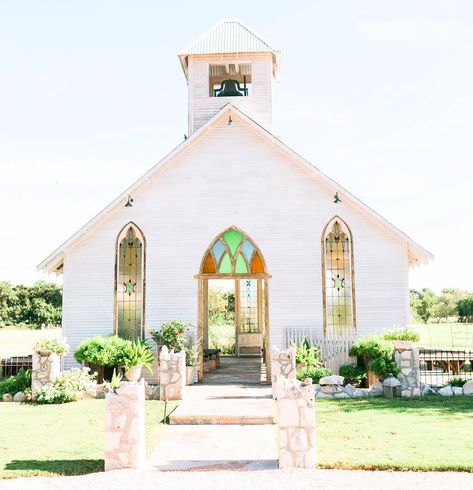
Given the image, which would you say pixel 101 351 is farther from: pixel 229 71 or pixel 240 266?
pixel 229 71

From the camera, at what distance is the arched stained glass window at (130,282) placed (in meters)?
17.0

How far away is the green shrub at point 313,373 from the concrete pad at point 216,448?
367cm

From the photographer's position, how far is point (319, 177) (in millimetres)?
17047

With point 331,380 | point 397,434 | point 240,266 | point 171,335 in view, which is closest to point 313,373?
point 331,380

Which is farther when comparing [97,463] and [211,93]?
[211,93]

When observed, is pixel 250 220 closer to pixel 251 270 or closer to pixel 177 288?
pixel 251 270

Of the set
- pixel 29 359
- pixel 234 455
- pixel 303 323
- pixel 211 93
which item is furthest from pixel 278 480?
pixel 211 93

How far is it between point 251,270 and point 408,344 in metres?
5.34

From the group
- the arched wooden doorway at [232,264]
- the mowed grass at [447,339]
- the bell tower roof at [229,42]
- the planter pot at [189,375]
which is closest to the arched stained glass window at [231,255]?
the arched wooden doorway at [232,264]

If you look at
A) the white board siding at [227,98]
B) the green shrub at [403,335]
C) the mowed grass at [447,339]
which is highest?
the white board siding at [227,98]

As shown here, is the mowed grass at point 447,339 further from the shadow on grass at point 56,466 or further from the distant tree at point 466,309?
the distant tree at point 466,309

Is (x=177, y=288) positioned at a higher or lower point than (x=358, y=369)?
higher

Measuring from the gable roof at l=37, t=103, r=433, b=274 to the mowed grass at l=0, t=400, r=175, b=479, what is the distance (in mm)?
5047

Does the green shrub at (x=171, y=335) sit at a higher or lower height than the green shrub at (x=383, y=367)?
higher
